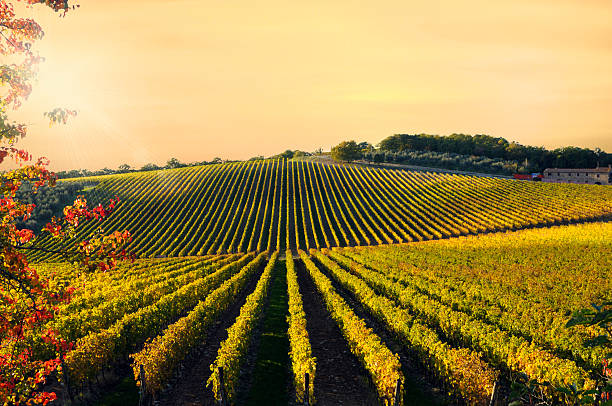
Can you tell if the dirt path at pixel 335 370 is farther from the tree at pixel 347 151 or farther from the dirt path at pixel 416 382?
the tree at pixel 347 151

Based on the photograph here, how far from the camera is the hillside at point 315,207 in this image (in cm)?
6931

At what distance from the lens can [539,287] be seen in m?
25.8

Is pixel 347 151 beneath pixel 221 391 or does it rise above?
above

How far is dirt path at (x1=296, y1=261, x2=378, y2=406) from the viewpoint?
14.0m

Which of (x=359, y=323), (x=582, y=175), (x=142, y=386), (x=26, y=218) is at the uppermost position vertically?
(x=582, y=175)

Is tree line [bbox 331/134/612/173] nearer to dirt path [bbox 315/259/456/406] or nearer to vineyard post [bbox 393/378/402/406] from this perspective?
dirt path [bbox 315/259/456/406]

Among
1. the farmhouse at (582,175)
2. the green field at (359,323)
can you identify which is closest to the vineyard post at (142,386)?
the green field at (359,323)

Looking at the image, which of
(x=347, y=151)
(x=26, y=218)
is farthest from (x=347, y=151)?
(x=26, y=218)

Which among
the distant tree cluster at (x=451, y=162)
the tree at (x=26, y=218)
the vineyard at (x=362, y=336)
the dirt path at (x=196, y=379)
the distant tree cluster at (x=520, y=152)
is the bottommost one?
the dirt path at (x=196, y=379)

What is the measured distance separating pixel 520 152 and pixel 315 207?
11814cm

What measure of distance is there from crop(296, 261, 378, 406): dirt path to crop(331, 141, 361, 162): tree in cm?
11881

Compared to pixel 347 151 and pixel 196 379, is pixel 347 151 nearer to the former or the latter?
pixel 347 151

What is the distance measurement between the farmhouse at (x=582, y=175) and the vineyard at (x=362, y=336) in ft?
385

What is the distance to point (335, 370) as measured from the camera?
53.8 ft
